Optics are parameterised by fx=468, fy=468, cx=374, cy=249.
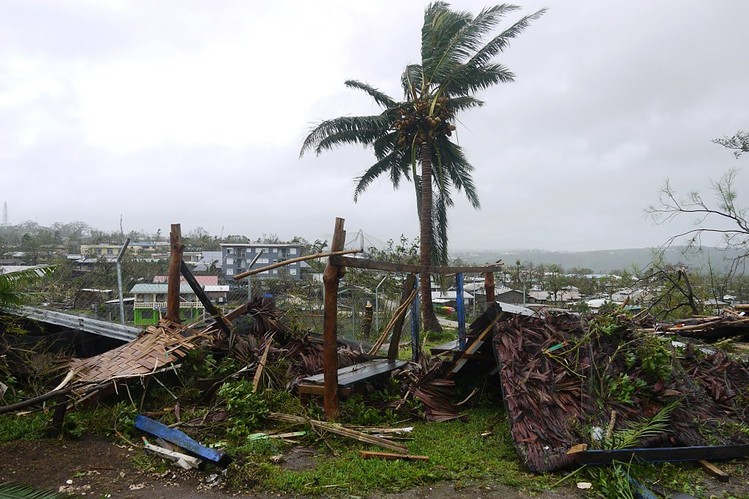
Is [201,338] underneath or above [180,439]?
above

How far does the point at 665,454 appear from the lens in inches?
155

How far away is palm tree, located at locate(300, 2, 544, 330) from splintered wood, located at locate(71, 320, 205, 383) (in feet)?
29.7

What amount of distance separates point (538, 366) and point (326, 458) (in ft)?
7.64

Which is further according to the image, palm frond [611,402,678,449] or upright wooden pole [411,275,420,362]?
upright wooden pole [411,275,420,362]

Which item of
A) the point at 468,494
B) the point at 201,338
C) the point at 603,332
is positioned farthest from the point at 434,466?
the point at 201,338

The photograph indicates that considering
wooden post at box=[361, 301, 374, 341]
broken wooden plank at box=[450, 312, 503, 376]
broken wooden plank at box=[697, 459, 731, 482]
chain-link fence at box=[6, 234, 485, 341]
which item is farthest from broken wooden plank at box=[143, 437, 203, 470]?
wooden post at box=[361, 301, 374, 341]

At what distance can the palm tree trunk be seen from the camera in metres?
14.4

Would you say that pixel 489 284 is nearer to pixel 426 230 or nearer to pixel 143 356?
pixel 143 356

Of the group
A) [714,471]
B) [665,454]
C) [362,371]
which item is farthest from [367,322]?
[714,471]

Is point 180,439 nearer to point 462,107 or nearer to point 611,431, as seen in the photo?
point 611,431

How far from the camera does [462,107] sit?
52.1 ft

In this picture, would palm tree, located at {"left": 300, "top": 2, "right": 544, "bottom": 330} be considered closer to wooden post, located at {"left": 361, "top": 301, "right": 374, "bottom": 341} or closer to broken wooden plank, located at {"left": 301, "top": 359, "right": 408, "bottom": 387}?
wooden post, located at {"left": 361, "top": 301, "right": 374, "bottom": 341}

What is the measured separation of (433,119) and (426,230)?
3.43 meters

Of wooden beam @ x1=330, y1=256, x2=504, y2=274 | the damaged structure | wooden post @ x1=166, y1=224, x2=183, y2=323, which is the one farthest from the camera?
wooden post @ x1=166, y1=224, x2=183, y2=323
